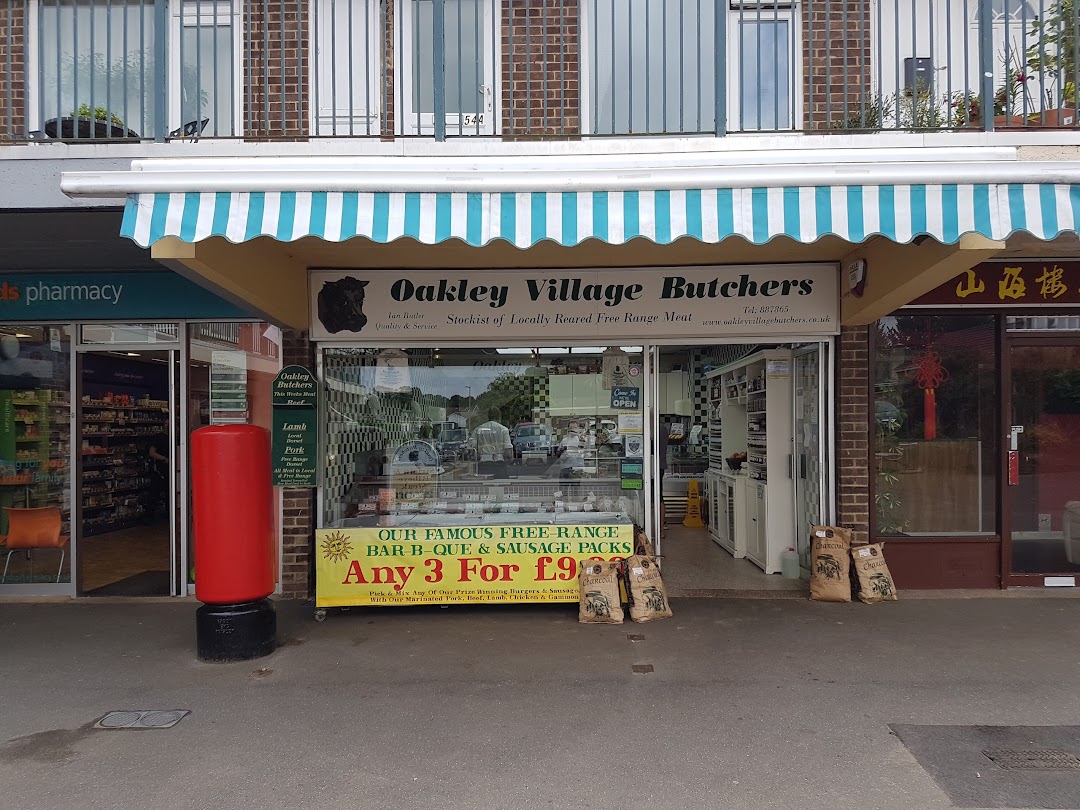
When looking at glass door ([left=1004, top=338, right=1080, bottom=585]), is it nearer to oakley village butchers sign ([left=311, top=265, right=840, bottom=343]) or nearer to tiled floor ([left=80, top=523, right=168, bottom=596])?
oakley village butchers sign ([left=311, top=265, right=840, bottom=343])

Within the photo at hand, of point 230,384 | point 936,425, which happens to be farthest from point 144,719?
point 936,425

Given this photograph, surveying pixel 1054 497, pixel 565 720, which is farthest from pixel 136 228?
pixel 1054 497

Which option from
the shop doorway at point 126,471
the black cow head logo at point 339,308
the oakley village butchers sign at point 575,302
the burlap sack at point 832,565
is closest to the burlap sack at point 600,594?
the burlap sack at point 832,565

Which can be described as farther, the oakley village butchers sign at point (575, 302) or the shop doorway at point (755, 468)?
the shop doorway at point (755, 468)

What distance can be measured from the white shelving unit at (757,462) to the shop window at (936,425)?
0.98 meters

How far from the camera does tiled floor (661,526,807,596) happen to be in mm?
7051

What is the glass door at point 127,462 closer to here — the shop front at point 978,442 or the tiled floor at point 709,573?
the tiled floor at point 709,573

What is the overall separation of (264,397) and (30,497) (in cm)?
268

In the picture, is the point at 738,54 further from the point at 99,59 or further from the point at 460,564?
the point at 99,59

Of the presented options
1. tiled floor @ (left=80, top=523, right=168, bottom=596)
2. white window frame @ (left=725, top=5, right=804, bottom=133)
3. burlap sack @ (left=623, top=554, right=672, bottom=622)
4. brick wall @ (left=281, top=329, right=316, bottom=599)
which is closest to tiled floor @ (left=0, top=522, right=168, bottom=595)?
tiled floor @ (left=80, top=523, right=168, bottom=596)

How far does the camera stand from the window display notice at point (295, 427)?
6617mm

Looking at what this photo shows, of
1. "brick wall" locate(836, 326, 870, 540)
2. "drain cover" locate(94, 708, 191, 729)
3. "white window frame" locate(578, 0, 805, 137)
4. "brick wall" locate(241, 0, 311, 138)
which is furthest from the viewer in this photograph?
"brick wall" locate(836, 326, 870, 540)

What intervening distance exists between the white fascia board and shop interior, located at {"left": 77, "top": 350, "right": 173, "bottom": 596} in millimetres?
3470

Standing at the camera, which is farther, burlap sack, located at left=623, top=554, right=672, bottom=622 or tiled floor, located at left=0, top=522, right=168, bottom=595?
tiled floor, located at left=0, top=522, right=168, bottom=595
